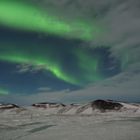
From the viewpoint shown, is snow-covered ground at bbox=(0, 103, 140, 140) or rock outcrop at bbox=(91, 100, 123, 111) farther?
rock outcrop at bbox=(91, 100, 123, 111)

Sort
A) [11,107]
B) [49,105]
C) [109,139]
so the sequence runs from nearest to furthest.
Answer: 1. [109,139]
2. [11,107]
3. [49,105]

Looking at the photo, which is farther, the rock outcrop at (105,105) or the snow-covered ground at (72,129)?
the rock outcrop at (105,105)

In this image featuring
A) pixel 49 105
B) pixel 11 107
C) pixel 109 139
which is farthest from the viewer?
pixel 49 105

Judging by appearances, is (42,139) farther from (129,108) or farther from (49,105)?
(49,105)

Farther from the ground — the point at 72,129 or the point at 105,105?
the point at 105,105

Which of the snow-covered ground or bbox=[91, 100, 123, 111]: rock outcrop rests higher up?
bbox=[91, 100, 123, 111]: rock outcrop

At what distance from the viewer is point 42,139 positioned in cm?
2250

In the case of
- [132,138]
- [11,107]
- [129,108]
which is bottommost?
[132,138]

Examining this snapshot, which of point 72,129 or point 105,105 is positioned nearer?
point 72,129

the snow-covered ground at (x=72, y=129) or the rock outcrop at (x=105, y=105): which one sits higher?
the rock outcrop at (x=105, y=105)

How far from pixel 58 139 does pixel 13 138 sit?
3.71m

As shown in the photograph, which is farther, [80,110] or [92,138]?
[80,110]

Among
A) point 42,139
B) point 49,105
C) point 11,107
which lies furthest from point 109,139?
point 49,105

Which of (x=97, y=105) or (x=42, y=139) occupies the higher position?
(x=97, y=105)
